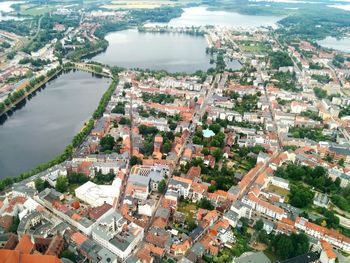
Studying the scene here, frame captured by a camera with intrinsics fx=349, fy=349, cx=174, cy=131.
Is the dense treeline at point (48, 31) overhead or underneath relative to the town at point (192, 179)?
overhead

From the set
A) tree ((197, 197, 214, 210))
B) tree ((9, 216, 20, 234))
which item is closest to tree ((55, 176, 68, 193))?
tree ((9, 216, 20, 234))

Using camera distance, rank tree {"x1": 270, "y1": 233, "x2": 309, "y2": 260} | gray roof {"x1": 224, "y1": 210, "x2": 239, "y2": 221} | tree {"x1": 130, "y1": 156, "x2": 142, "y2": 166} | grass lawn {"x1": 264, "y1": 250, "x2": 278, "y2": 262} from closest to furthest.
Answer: tree {"x1": 270, "y1": 233, "x2": 309, "y2": 260} < grass lawn {"x1": 264, "y1": 250, "x2": 278, "y2": 262} < gray roof {"x1": 224, "y1": 210, "x2": 239, "y2": 221} < tree {"x1": 130, "y1": 156, "x2": 142, "y2": 166}

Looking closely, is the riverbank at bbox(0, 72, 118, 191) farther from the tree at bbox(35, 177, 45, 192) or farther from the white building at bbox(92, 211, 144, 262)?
the white building at bbox(92, 211, 144, 262)

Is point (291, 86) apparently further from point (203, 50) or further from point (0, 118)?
point (0, 118)

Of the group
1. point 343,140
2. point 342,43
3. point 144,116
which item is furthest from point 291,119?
point 342,43

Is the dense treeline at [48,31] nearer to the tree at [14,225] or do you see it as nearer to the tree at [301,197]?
the tree at [14,225]

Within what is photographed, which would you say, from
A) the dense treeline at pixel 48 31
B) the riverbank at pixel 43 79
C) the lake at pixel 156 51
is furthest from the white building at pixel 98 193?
the dense treeline at pixel 48 31

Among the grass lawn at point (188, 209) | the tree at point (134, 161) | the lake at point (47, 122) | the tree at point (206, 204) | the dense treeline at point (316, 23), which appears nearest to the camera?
the grass lawn at point (188, 209)
